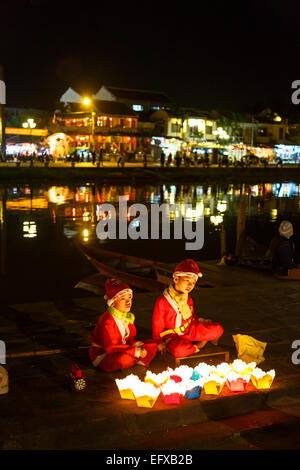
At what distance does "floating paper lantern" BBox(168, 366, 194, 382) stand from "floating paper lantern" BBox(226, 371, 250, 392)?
0.36 metres

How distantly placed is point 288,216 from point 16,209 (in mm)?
13238

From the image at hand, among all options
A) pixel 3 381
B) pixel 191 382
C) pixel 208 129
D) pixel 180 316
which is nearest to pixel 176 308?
pixel 180 316

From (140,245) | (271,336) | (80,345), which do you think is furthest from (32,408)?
(140,245)

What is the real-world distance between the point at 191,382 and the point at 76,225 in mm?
15083

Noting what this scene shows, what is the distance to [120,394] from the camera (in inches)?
170

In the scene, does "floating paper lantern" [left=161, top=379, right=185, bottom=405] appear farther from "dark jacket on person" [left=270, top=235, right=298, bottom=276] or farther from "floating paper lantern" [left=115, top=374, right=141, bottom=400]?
"dark jacket on person" [left=270, top=235, right=298, bottom=276]

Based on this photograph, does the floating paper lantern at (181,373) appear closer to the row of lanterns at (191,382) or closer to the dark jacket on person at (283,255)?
the row of lanterns at (191,382)

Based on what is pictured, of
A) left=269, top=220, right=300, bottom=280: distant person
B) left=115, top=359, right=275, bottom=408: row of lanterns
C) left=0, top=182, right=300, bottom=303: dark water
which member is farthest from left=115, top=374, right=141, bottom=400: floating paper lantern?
left=0, top=182, right=300, bottom=303: dark water

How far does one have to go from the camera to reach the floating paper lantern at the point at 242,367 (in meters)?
4.58

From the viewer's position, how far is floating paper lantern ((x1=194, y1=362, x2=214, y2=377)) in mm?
4457

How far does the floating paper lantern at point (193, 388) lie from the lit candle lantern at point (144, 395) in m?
0.33
